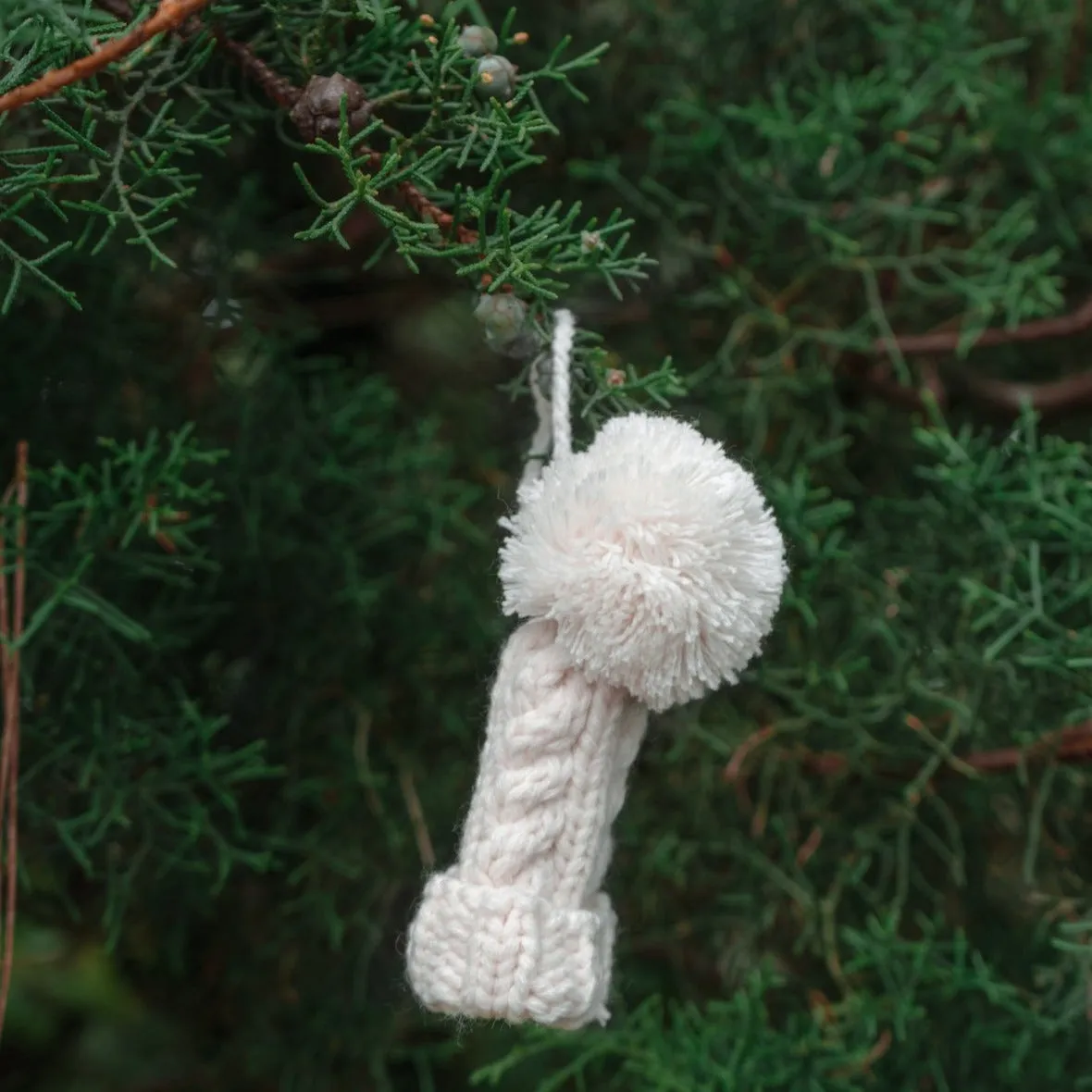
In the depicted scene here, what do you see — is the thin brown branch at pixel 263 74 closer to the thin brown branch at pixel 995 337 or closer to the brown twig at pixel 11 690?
the brown twig at pixel 11 690

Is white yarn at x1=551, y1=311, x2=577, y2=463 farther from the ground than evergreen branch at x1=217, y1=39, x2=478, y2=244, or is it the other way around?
evergreen branch at x1=217, y1=39, x2=478, y2=244

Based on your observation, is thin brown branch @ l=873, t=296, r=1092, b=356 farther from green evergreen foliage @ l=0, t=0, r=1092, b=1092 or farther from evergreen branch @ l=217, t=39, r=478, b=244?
evergreen branch @ l=217, t=39, r=478, b=244

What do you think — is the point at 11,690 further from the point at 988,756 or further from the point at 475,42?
the point at 988,756

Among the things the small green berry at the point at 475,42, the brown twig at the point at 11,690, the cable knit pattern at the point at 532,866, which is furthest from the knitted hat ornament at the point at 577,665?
the brown twig at the point at 11,690

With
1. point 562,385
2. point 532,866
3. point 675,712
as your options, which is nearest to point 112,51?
point 562,385

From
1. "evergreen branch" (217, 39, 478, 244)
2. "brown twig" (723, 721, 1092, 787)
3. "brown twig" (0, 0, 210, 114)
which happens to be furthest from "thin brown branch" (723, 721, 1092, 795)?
"brown twig" (0, 0, 210, 114)

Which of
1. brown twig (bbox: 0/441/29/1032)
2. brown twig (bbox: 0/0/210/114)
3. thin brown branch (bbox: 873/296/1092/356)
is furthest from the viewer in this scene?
thin brown branch (bbox: 873/296/1092/356)
